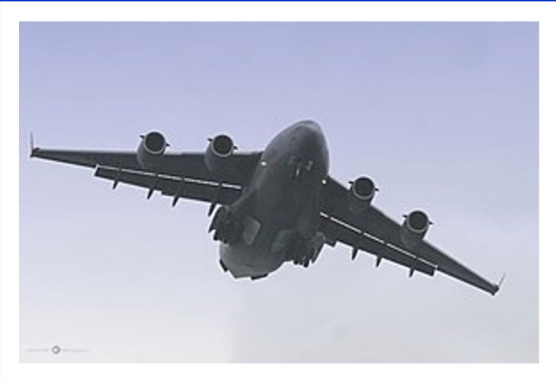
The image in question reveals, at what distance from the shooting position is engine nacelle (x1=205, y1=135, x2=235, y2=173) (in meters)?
24.6

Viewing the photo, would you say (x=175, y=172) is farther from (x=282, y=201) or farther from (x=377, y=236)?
(x=377, y=236)

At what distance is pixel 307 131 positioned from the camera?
23703mm

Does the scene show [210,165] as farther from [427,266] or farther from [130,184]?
[427,266]

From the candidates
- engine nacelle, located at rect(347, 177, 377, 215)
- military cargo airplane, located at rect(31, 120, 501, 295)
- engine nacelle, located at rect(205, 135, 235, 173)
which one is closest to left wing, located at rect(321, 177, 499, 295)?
military cargo airplane, located at rect(31, 120, 501, 295)

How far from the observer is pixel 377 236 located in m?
29.5

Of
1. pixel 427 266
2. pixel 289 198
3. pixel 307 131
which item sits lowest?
pixel 427 266

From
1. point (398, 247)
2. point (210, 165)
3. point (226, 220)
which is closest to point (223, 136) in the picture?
point (210, 165)

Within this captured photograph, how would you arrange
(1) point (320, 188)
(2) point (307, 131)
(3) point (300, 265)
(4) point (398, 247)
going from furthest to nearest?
1. (4) point (398, 247)
2. (3) point (300, 265)
3. (1) point (320, 188)
4. (2) point (307, 131)

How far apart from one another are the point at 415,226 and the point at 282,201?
144 inches

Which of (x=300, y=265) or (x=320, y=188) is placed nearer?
(x=320, y=188)

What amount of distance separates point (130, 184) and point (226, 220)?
3020 mm

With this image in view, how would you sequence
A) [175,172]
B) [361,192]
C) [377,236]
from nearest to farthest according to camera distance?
[361,192] → [175,172] → [377,236]

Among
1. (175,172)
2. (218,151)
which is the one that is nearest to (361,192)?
(218,151)

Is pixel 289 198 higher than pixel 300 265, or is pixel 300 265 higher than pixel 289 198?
pixel 289 198
